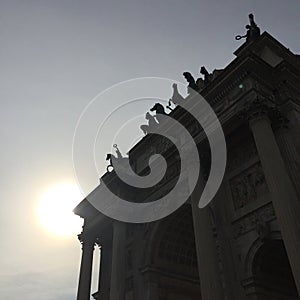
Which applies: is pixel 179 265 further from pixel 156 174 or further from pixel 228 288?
pixel 228 288

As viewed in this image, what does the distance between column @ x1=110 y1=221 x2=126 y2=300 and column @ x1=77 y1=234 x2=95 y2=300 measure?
4080 millimetres

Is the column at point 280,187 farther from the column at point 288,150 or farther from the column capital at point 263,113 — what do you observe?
the column at point 288,150

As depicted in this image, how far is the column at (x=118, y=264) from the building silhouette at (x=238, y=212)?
0.20 ft

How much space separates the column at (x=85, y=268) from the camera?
2248 cm

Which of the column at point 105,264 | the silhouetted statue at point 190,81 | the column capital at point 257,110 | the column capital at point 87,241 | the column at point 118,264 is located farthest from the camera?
the column capital at point 87,241

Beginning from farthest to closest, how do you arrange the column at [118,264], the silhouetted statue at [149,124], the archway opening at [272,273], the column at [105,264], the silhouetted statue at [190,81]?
the column at [105,264], the silhouetted statue at [149,124], the silhouetted statue at [190,81], the column at [118,264], the archway opening at [272,273]

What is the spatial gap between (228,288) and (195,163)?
19.1 feet

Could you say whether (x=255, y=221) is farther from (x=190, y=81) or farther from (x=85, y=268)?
(x=85, y=268)

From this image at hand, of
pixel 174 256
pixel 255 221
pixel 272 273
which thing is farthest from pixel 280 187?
pixel 174 256

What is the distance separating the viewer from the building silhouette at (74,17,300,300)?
43.6 feet

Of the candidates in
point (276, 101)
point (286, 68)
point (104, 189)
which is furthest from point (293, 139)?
point (104, 189)

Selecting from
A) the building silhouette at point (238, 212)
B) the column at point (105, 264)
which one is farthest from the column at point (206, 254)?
the column at point (105, 264)

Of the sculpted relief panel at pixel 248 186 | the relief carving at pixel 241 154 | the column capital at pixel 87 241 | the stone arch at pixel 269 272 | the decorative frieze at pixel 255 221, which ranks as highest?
the column capital at pixel 87 241

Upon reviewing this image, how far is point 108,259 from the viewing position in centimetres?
2512
